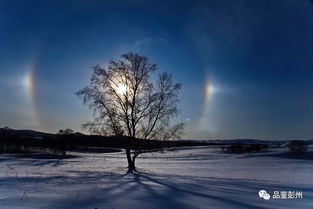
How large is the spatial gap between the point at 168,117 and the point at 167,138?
1770mm

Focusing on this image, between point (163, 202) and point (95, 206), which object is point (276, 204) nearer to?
point (163, 202)

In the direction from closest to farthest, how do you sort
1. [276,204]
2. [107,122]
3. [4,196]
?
[276,204] < [4,196] < [107,122]

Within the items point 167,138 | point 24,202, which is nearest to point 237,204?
point 24,202

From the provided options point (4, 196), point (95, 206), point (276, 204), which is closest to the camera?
point (95, 206)

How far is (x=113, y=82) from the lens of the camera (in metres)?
34.8

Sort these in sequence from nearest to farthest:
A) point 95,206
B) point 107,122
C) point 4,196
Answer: point 95,206, point 4,196, point 107,122

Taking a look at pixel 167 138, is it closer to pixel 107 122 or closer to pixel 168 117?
pixel 168 117

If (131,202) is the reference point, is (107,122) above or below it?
above

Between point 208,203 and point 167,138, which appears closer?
point 208,203

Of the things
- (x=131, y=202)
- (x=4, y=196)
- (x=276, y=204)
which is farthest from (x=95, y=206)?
(x=276, y=204)

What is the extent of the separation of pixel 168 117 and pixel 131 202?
76.5 ft

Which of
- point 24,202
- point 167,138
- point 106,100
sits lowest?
point 24,202

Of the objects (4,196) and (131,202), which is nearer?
(131,202)

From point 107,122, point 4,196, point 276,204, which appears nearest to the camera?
point 276,204
